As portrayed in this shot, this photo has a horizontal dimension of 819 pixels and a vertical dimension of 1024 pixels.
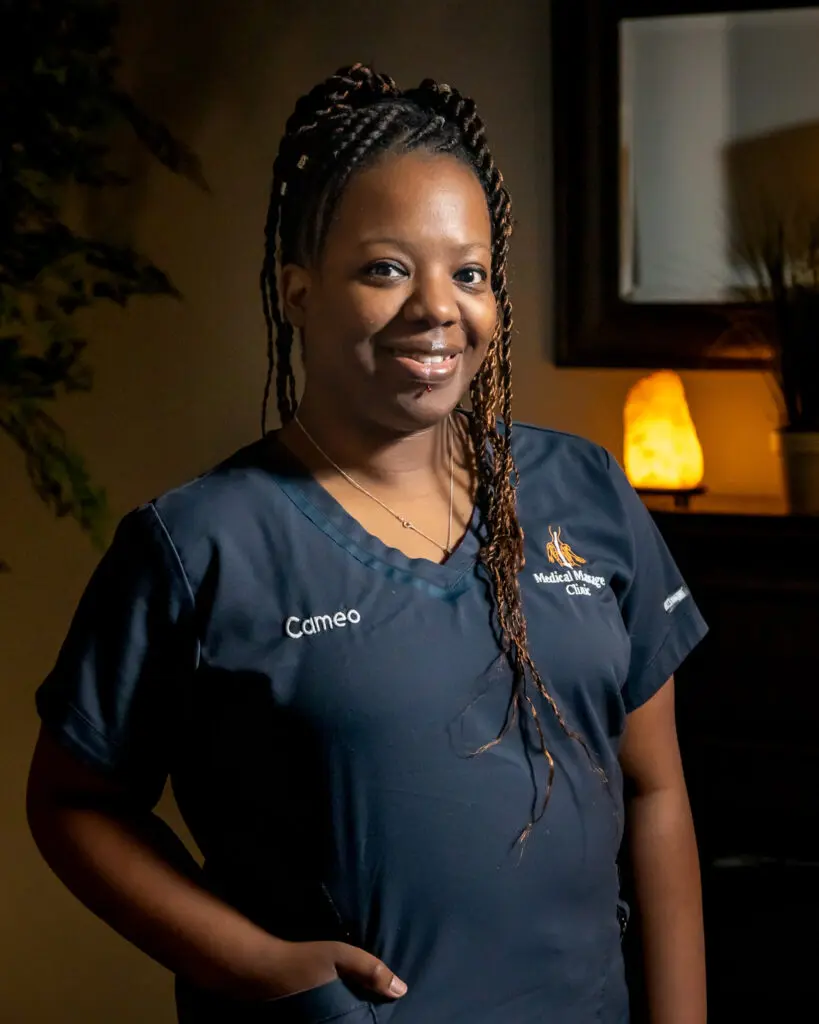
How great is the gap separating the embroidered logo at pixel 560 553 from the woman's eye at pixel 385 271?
287mm

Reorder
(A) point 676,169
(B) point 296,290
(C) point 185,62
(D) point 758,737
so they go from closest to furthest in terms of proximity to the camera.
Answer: (B) point 296,290
(D) point 758,737
(A) point 676,169
(C) point 185,62

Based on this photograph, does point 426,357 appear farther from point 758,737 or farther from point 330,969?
point 758,737

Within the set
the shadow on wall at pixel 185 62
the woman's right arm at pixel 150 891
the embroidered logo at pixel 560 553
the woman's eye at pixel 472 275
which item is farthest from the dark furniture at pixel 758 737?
the shadow on wall at pixel 185 62

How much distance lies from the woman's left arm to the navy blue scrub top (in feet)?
0.36

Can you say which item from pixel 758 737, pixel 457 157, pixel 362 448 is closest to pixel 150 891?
pixel 362 448

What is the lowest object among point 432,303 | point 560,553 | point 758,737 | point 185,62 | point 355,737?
point 758,737

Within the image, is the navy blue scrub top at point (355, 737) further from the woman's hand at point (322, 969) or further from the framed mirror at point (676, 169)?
the framed mirror at point (676, 169)

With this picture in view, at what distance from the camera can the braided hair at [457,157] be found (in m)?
1.03

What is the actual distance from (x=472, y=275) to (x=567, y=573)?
0.93 feet

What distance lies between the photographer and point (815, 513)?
1.56m

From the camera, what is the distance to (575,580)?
3.63ft

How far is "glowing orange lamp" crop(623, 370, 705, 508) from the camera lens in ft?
5.56

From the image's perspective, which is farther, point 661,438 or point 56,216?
point 56,216

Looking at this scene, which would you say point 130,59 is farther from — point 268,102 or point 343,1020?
point 343,1020
